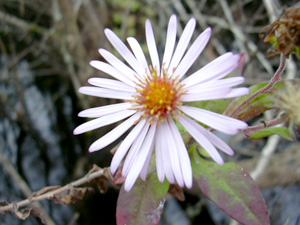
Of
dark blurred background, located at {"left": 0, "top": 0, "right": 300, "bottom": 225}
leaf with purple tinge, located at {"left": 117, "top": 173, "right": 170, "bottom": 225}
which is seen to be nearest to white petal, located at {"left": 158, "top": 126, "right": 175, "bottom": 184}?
leaf with purple tinge, located at {"left": 117, "top": 173, "right": 170, "bottom": 225}

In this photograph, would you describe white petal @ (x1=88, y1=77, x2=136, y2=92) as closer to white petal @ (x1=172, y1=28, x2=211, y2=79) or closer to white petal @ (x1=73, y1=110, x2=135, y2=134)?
white petal @ (x1=73, y1=110, x2=135, y2=134)

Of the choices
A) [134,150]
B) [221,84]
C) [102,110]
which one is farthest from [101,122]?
[221,84]

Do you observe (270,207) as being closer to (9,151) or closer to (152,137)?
(152,137)

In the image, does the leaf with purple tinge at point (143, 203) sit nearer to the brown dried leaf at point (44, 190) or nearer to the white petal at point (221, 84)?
the brown dried leaf at point (44, 190)

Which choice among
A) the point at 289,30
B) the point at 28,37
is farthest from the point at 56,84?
the point at 289,30

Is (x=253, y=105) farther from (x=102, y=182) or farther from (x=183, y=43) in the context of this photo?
(x=102, y=182)
